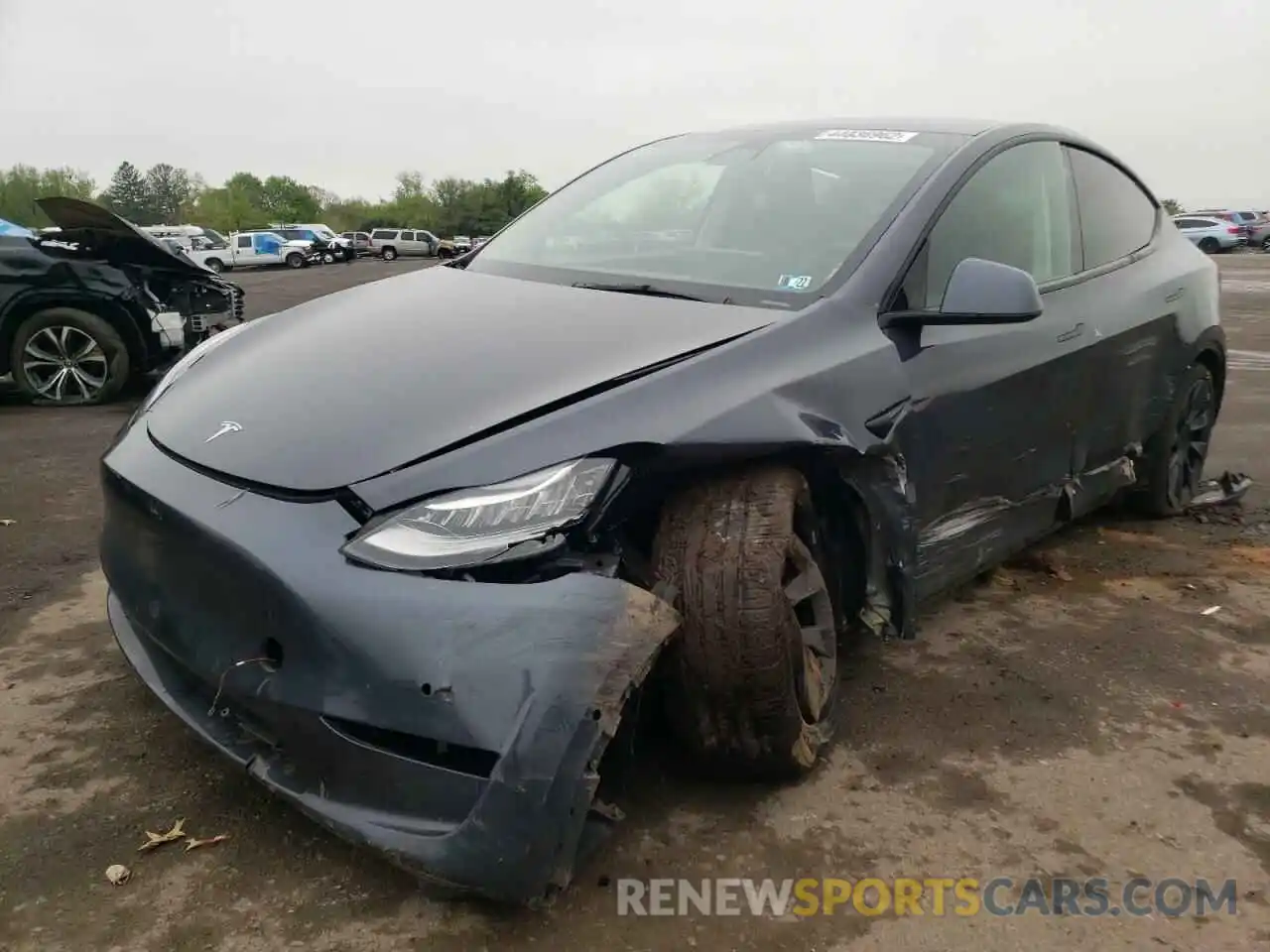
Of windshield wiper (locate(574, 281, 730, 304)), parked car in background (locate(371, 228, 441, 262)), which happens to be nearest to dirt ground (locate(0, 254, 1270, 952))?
windshield wiper (locate(574, 281, 730, 304))

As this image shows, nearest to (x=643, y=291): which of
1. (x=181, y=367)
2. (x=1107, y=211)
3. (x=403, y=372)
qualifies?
(x=403, y=372)

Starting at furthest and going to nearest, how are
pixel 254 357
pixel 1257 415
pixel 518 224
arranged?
pixel 1257 415 < pixel 518 224 < pixel 254 357

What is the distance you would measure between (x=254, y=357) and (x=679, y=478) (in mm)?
1188

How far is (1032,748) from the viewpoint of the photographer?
262 centimetres

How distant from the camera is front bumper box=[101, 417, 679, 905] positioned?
5.65 ft

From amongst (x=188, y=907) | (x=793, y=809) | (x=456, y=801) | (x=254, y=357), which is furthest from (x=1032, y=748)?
(x=254, y=357)

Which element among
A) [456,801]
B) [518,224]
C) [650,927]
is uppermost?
[518,224]

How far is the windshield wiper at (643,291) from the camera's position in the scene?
2.66m

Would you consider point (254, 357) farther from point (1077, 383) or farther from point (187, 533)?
point (1077, 383)

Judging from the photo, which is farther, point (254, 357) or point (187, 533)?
point (254, 357)

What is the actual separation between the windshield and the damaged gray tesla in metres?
0.01

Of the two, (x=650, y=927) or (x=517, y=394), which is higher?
(x=517, y=394)

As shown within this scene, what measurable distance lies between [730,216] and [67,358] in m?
5.96

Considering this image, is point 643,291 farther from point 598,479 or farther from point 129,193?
point 129,193
